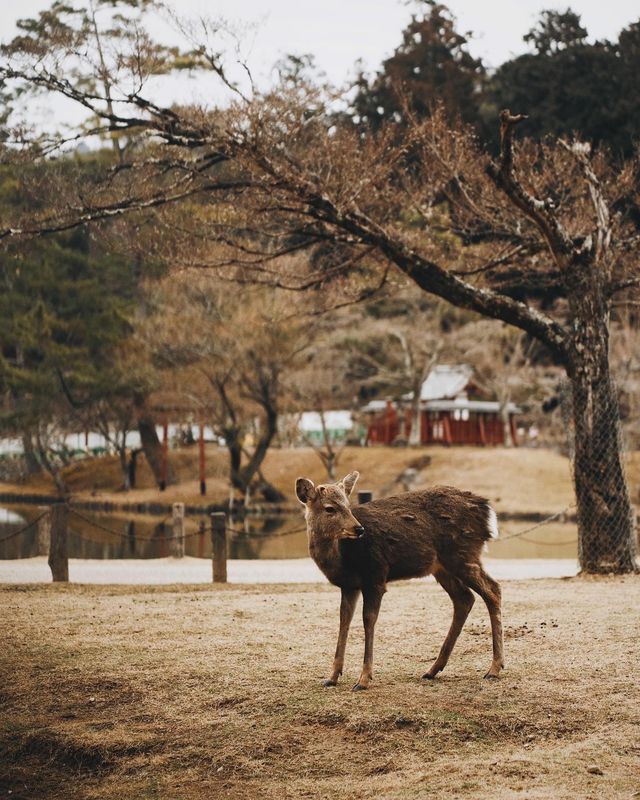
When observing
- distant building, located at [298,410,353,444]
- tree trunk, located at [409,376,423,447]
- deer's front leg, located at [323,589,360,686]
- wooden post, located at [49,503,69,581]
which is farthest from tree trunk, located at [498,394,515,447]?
deer's front leg, located at [323,589,360,686]

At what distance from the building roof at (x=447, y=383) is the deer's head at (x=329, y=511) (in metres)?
38.4

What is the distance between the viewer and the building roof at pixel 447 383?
45.5m

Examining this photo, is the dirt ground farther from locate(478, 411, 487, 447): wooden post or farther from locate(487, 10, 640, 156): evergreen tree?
locate(478, 411, 487, 447): wooden post

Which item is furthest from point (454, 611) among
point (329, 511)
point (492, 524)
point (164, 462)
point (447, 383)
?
point (447, 383)

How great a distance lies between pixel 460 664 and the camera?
7.16 metres

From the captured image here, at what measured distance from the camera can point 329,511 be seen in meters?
6.21

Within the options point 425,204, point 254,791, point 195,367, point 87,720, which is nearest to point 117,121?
point 425,204

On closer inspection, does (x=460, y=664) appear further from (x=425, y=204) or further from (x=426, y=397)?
(x=426, y=397)

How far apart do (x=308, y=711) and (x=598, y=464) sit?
8.03 metres

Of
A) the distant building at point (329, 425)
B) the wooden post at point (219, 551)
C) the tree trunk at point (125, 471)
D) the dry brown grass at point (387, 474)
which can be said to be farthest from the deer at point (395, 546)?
the distant building at point (329, 425)

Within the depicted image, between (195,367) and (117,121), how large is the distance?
22.6 meters

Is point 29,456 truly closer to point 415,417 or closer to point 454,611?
point 415,417

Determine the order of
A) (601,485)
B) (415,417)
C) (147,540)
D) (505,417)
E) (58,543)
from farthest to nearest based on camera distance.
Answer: (505,417) → (415,417) → (147,540) → (601,485) → (58,543)

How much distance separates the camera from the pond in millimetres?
21688
